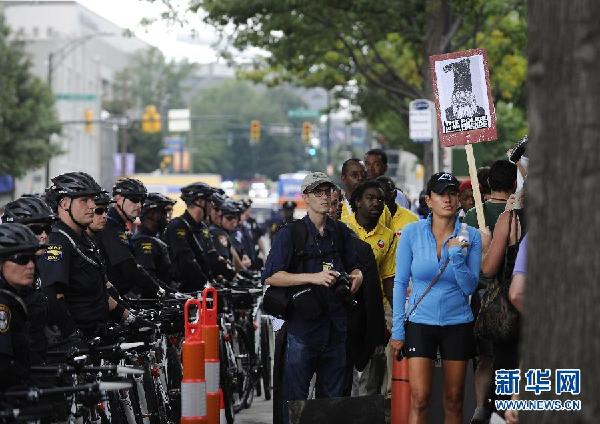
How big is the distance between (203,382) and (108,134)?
99.7 meters

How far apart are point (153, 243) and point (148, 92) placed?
141 metres

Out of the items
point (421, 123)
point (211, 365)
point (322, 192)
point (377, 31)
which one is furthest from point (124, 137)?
point (211, 365)

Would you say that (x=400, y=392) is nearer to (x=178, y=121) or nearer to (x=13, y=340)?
(x=13, y=340)

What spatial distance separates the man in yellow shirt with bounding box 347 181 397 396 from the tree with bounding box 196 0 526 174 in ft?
52.1

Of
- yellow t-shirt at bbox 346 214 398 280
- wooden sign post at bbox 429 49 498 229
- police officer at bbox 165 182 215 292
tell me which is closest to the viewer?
wooden sign post at bbox 429 49 498 229

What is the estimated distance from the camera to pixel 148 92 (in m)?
153

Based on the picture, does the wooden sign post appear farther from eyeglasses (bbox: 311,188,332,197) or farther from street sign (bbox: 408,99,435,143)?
street sign (bbox: 408,99,435,143)

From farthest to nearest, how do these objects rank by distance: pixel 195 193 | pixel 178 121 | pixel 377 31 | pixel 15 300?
1. pixel 178 121
2. pixel 377 31
3. pixel 195 193
4. pixel 15 300

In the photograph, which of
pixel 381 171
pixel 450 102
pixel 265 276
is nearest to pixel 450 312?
pixel 265 276

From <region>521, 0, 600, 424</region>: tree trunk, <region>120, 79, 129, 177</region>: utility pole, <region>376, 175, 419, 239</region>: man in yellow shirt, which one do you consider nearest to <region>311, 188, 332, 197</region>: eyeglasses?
<region>376, 175, 419, 239</region>: man in yellow shirt

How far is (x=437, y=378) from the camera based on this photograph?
10.2 meters

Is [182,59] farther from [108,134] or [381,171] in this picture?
[381,171]

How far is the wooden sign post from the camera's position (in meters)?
11.1

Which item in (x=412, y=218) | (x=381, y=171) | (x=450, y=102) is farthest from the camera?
(x=381, y=171)
